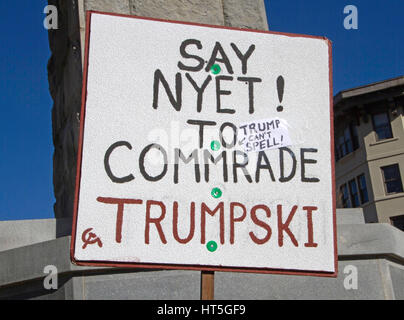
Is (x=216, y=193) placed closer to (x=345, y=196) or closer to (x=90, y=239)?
(x=90, y=239)

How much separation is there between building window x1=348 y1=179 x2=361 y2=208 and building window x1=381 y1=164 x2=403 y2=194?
180 centimetres

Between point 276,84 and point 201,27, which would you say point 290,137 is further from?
point 201,27

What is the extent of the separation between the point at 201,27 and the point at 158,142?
25.7 inches

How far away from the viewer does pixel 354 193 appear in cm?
2931

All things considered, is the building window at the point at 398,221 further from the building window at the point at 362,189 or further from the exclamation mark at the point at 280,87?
the exclamation mark at the point at 280,87

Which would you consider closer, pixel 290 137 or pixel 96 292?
pixel 290 137

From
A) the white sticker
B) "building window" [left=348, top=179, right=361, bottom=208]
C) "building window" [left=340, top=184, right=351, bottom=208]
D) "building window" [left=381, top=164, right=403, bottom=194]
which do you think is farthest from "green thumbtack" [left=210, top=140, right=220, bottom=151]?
"building window" [left=340, top=184, right=351, bottom=208]

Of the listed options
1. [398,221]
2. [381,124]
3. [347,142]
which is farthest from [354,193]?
[381,124]

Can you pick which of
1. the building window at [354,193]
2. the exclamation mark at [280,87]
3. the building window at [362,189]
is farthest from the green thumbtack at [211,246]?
the building window at [354,193]

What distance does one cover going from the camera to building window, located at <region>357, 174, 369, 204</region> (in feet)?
93.0

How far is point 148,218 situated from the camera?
7.47 ft

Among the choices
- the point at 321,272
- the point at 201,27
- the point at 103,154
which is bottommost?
the point at 321,272

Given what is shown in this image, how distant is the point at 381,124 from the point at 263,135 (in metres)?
27.5
